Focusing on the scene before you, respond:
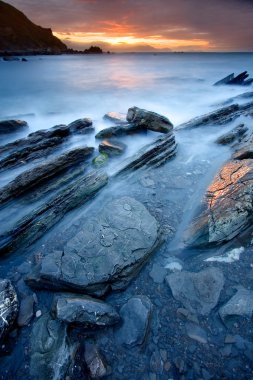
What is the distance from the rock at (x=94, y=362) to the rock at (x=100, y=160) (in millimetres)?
4522

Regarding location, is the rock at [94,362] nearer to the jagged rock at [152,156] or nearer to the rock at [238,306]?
the rock at [238,306]

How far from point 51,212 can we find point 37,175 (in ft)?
3.67

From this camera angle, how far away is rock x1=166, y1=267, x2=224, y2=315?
10.1 feet

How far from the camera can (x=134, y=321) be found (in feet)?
9.58

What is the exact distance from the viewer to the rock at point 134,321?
2781 millimetres

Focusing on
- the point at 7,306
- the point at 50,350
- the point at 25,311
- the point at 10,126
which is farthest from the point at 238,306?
the point at 10,126

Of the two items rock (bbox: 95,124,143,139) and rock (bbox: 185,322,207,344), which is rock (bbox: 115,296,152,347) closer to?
rock (bbox: 185,322,207,344)

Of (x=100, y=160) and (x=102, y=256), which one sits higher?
(x=100, y=160)

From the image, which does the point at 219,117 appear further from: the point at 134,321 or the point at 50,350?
the point at 50,350

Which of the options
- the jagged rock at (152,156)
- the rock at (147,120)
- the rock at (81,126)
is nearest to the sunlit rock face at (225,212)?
the jagged rock at (152,156)

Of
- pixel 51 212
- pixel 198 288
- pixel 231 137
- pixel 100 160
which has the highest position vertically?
pixel 231 137

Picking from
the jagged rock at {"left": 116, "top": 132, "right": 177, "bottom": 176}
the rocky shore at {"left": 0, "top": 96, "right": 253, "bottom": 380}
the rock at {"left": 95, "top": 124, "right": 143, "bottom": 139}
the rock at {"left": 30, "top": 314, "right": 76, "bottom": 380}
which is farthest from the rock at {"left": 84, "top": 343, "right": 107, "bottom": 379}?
the rock at {"left": 95, "top": 124, "right": 143, "bottom": 139}

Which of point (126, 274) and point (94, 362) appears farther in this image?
point (126, 274)

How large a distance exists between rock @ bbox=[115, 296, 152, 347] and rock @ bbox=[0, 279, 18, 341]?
126 centimetres
